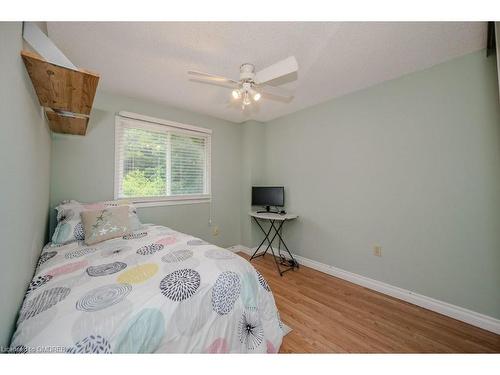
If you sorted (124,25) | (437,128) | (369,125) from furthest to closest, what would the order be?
(369,125), (437,128), (124,25)

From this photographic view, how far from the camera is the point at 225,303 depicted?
1085 millimetres

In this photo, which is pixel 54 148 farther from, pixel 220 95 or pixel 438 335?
pixel 438 335

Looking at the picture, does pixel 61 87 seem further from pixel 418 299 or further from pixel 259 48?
pixel 418 299

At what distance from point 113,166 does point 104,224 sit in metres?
0.91

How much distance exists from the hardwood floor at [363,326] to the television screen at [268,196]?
1220 millimetres

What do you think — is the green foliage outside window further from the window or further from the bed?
the bed

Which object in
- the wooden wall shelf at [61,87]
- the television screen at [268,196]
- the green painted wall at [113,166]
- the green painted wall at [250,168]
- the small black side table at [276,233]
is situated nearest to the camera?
the wooden wall shelf at [61,87]

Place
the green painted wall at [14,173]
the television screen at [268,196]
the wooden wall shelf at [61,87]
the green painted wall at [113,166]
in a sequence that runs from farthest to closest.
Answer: the television screen at [268,196] → the green painted wall at [113,166] → the wooden wall shelf at [61,87] → the green painted wall at [14,173]

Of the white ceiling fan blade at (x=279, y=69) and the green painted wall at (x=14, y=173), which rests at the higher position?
the white ceiling fan blade at (x=279, y=69)

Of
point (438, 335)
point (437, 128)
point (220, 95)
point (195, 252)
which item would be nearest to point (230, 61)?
point (220, 95)

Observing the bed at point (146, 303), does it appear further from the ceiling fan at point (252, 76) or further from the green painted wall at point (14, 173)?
the ceiling fan at point (252, 76)

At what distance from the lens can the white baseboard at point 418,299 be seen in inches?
62.3

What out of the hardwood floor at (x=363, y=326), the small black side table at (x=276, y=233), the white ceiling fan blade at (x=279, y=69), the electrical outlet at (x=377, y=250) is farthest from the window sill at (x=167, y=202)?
the electrical outlet at (x=377, y=250)
